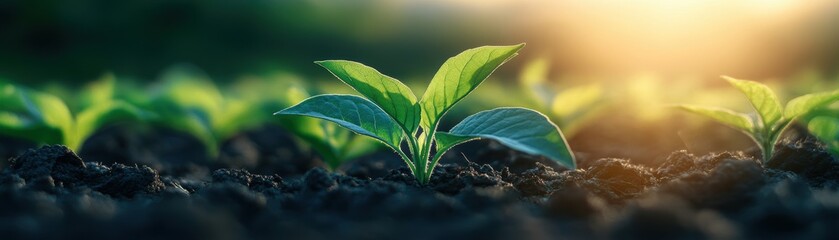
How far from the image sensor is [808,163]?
2273mm

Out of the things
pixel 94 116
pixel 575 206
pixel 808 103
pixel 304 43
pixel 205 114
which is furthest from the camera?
pixel 304 43

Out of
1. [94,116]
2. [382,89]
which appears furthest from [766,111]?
[94,116]

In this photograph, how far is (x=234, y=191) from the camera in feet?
5.46

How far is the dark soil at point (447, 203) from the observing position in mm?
1256

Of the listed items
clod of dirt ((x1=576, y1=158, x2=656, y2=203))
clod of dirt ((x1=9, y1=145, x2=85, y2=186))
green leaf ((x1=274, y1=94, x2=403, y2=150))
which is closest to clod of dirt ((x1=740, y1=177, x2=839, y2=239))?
clod of dirt ((x1=576, y1=158, x2=656, y2=203))

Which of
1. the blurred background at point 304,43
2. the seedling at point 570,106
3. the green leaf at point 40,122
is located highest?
the blurred background at point 304,43

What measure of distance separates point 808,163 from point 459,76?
1.14 m

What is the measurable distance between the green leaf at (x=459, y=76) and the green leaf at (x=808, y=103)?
940mm

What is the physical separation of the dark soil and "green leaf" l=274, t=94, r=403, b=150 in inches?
5.5

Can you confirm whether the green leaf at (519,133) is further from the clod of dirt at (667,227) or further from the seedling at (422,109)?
the clod of dirt at (667,227)

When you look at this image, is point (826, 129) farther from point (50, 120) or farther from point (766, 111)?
point (50, 120)

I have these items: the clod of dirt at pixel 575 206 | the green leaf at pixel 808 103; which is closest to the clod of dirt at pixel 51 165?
the clod of dirt at pixel 575 206

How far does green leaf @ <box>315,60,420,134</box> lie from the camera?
6.26ft

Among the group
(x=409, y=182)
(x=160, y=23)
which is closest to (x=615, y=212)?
(x=409, y=182)
